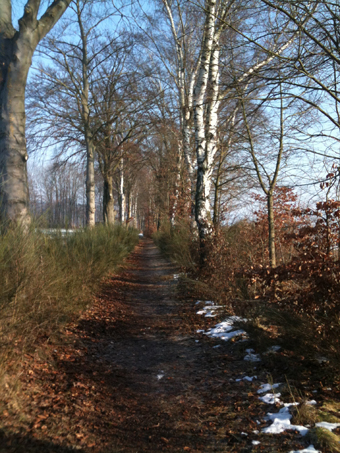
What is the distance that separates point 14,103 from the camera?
5797mm

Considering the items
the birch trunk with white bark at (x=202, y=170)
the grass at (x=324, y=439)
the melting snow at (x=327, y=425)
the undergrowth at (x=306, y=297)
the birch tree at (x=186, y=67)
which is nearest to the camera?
the grass at (x=324, y=439)

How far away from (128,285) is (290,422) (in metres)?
7.08

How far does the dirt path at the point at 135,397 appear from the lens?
2596 mm

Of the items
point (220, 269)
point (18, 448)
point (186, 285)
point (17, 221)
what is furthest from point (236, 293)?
point (18, 448)

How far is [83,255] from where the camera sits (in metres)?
7.52

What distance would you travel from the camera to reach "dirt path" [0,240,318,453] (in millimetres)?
2596

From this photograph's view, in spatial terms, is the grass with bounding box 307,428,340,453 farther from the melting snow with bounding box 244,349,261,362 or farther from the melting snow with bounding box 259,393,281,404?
the melting snow with bounding box 244,349,261,362

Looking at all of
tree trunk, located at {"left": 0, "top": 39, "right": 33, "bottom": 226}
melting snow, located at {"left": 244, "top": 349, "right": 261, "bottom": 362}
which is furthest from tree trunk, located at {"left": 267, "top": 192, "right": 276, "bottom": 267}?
tree trunk, located at {"left": 0, "top": 39, "right": 33, "bottom": 226}

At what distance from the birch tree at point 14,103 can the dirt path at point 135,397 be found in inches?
92.8

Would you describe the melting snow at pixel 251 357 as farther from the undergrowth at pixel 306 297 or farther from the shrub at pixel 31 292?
the shrub at pixel 31 292

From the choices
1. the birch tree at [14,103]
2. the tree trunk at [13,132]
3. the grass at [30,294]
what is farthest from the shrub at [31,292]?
the birch tree at [14,103]

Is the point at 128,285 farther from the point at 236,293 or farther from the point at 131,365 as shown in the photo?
the point at 131,365

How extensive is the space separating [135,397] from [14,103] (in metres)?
5.15

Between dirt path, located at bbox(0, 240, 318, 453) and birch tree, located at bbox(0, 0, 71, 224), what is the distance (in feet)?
7.74
